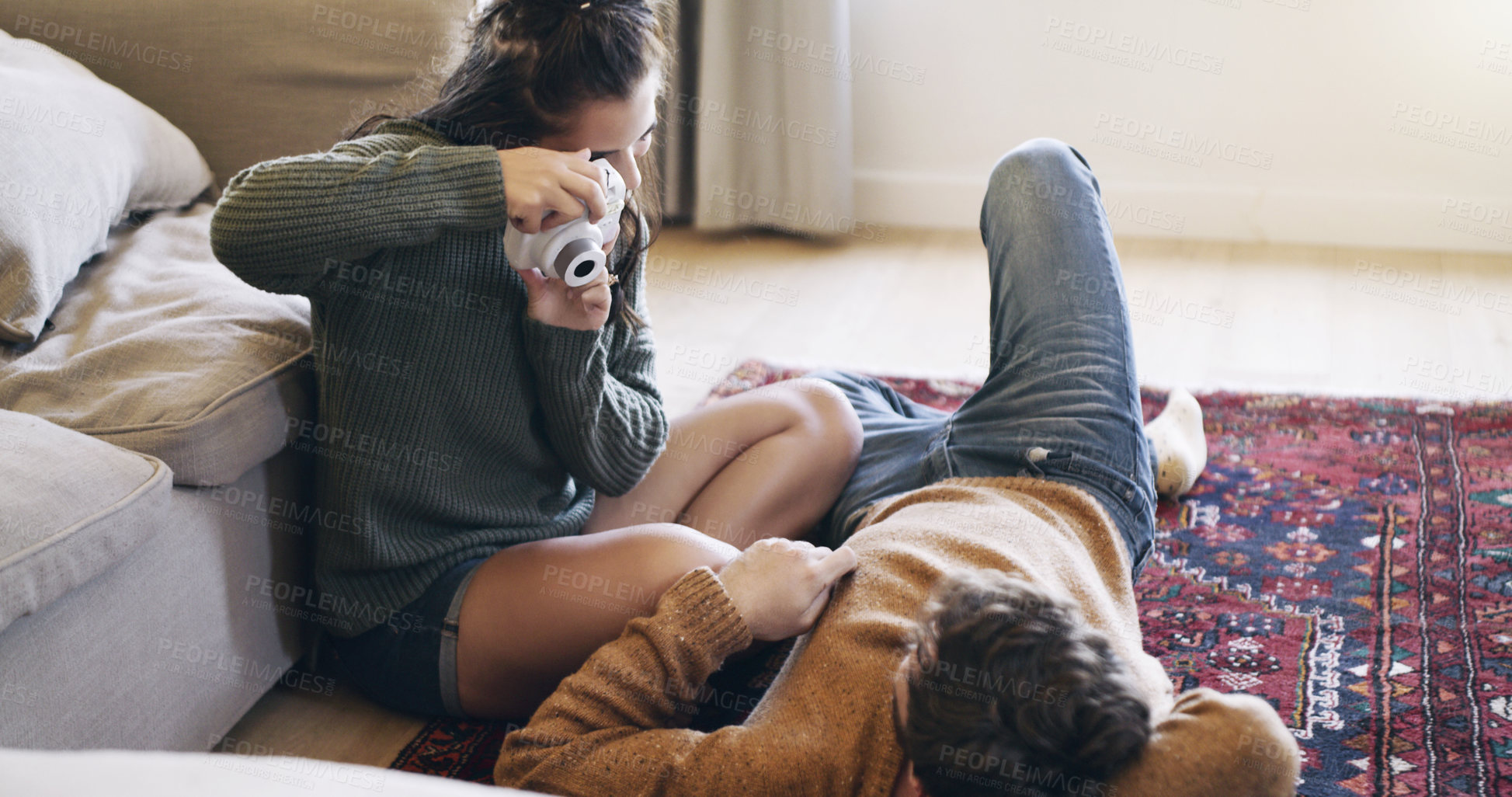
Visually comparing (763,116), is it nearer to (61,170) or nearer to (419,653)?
(61,170)

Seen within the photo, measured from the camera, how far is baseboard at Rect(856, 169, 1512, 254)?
2.45 m

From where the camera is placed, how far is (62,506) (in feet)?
2.65

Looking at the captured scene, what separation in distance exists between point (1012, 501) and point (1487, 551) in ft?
2.42

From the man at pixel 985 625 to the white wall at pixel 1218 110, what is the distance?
147cm

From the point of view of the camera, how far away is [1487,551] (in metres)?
1.32

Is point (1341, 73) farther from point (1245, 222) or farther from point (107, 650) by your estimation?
point (107, 650)

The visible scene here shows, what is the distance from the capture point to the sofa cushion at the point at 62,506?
0.77 m

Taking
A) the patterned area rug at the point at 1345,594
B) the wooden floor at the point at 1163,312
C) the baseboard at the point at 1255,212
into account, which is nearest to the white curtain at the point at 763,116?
the wooden floor at the point at 1163,312

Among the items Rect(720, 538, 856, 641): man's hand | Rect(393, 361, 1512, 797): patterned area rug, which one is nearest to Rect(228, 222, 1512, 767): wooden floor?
Rect(393, 361, 1512, 797): patterned area rug

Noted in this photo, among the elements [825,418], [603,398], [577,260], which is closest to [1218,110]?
[825,418]

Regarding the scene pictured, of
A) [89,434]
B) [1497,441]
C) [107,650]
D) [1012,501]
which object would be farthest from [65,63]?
[1497,441]

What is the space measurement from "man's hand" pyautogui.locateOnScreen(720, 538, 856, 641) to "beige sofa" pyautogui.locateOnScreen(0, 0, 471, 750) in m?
0.46

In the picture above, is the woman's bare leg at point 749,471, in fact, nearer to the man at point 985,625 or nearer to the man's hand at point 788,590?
the man at point 985,625

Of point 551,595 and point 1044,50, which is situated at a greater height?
point 1044,50
